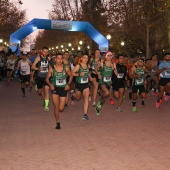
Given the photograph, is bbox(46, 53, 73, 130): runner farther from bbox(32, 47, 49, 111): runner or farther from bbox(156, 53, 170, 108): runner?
bbox(156, 53, 170, 108): runner

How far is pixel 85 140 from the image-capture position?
21.7ft

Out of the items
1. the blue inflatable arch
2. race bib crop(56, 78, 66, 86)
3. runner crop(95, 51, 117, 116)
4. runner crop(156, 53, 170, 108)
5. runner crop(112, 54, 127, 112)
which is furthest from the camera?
the blue inflatable arch

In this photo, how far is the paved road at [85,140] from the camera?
518 cm

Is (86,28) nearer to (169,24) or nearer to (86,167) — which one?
(169,24)

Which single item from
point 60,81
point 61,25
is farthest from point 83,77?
point 61,25

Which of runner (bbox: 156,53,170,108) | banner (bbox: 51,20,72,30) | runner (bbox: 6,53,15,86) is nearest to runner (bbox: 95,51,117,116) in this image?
runner (bbox: 156,53,170,108)

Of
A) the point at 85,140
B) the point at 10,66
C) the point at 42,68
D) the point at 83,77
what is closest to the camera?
the point at 85,140

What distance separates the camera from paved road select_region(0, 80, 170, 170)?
5.18m

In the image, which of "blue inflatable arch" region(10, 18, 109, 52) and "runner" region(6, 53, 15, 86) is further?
"blue inflatable arch" region(10, 18, 109, 52)

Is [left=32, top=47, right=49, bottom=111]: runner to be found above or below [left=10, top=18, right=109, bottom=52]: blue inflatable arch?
below

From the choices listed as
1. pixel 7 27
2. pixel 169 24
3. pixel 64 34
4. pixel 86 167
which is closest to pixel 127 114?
pixel 86 167

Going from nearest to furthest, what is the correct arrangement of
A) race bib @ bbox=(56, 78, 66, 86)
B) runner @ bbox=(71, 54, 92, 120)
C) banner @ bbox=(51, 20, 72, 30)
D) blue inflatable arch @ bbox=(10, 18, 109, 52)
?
1. race bib @ bbox=(56, 78, 66, 86)
2. runner @ bbox=(71, 54, 92, 120)
3. blue inflatable arch @ bbox=(10, 18, 109, 52)
4. banner @ bbox=(51, 20, 72, 30)

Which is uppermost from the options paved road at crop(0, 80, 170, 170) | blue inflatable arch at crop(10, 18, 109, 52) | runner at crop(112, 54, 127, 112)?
blue inflatable arch at crop(10, 18, 109, 52)

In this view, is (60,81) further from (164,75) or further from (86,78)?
(164,75)
